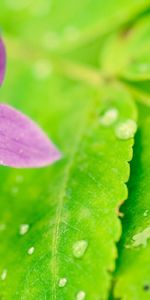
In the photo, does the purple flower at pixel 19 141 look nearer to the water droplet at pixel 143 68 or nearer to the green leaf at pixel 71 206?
the green leaf at pixel 71 206

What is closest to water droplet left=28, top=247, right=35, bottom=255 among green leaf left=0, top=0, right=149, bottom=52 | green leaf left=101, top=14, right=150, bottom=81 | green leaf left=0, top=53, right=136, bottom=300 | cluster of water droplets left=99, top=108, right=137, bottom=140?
green leaf left=0, top=53, right=136, bottom=300

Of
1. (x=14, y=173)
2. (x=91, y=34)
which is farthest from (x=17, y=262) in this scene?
(x=91, y=34)

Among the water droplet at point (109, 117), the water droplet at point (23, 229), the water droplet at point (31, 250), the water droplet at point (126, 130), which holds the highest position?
the water droplet at point (126, 130)

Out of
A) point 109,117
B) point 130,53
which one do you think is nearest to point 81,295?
point 109,117

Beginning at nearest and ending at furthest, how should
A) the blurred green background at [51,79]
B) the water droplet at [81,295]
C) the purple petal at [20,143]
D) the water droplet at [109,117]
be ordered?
1. the water droplet at [81,295]
2. the purple petal at [20,143]
3. the blurred green background at [51,79]
4. the water droplet at [109,117]

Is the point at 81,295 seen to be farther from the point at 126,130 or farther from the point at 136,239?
the point at 126,130

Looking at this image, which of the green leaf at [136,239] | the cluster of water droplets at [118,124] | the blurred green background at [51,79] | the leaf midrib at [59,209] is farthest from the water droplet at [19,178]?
the green leaf at [136,239]
